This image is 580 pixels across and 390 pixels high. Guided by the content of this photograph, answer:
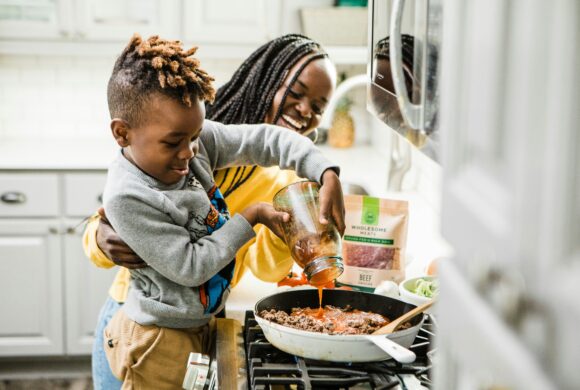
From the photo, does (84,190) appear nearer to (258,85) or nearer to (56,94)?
(56,94)

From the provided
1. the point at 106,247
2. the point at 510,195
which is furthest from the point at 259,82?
the point at 510,195

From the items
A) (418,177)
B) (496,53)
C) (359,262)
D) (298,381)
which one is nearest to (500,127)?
(496,53)

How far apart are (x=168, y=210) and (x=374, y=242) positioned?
54cm

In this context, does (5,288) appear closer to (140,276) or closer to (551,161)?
(140,276)

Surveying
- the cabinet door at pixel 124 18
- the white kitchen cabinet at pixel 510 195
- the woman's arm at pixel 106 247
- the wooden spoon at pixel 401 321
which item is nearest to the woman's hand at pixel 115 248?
the woman's arm at pixel 106 247

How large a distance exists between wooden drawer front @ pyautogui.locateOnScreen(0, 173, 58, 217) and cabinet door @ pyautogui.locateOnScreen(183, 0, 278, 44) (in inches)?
38.0

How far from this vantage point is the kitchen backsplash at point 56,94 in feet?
13.6

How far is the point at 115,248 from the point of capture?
1560mm

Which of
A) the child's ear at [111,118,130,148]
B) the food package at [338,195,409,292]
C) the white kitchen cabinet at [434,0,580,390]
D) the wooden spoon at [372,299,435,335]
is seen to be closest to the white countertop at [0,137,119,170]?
the food package at [338,195,409,292]

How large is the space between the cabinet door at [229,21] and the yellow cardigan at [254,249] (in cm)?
196

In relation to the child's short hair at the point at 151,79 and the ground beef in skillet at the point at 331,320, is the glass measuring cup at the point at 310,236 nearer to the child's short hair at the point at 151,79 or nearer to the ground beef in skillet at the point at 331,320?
the ground beef in skillet at the point at 331,320

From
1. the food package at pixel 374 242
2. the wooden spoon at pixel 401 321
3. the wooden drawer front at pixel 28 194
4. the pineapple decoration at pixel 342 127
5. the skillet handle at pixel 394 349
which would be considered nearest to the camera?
the skillet handle at pixel 394 349

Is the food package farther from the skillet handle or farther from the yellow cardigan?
the skillet handle

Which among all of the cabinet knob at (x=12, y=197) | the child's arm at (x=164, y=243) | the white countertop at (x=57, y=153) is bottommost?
the cabinet knob at (x=12, y=197)
